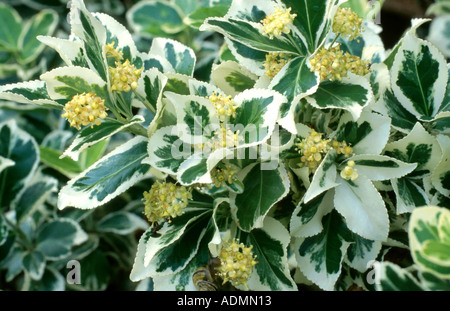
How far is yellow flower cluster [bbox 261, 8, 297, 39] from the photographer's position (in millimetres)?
693

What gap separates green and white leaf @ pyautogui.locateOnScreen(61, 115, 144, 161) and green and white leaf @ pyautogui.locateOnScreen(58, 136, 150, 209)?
0.05 metres

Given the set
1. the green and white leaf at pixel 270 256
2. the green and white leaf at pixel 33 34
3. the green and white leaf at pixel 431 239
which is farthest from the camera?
the green and white leaf at pixel 33 34

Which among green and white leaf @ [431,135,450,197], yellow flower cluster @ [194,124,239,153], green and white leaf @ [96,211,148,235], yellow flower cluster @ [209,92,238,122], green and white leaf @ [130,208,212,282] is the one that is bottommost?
green and white leaf @ [96,211,148,235]

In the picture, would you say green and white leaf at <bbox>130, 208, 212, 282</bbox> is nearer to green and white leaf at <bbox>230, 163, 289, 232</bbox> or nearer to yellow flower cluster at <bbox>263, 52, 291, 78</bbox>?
green and white leaf at <bbox>230, 163, 289, 232</bbox>

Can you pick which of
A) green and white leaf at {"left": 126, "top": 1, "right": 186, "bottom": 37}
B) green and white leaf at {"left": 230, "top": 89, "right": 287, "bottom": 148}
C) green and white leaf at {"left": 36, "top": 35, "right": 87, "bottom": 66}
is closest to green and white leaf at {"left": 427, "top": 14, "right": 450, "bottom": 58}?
green and white leaf at {"left": 126, "top": 1, "right": 186, "bottom": 37}

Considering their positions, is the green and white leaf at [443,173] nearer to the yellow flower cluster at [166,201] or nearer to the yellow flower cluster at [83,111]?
the yellow flower cluster at [166,201]

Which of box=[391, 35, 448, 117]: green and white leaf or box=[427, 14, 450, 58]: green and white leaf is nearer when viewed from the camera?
box=[391, 35, 448, 117]: green and white leaf

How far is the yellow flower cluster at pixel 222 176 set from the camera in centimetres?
71

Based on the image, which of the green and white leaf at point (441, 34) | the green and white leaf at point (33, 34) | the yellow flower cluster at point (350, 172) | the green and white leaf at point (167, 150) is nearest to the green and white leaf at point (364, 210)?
the yellow flower cluster at point (350, 172)

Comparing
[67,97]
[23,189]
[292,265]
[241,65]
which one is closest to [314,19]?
[241,65]

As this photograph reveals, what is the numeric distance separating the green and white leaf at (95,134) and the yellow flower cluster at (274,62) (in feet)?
0.67

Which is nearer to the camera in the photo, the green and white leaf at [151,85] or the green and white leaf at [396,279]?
the green and white leaf at [396,279]

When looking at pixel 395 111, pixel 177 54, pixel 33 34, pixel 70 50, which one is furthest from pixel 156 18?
pixel 395 111

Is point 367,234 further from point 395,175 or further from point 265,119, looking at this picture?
point 265,119
